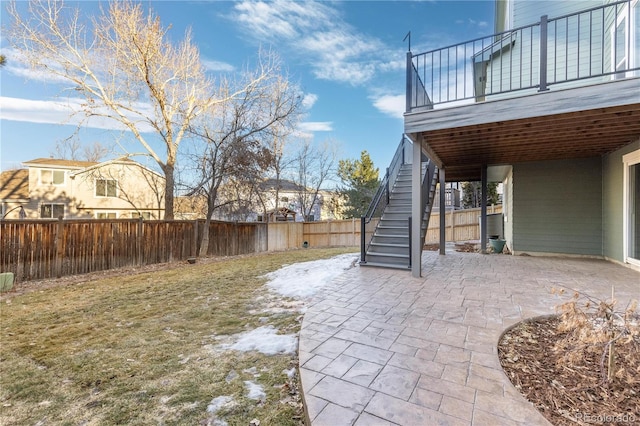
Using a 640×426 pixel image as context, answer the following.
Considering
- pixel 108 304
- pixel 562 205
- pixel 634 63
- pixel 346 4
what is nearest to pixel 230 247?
pixel 108 304

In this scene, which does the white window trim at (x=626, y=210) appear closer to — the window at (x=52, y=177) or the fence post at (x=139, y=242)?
the fence post at (x=139, y=242)

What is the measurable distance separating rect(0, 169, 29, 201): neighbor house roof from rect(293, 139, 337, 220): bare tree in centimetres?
1595

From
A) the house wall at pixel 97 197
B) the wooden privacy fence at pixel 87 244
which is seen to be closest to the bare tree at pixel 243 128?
the wooden privacy fence at pixel 87 244

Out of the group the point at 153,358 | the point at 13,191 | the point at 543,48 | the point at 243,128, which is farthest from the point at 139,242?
the point at 13,191

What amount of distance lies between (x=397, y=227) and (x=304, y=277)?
2.61 meters

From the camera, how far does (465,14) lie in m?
10.4

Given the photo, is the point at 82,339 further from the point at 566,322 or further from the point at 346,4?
the point at 346,4

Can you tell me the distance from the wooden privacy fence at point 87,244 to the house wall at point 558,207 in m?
10.3

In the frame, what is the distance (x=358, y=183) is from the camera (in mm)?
21469

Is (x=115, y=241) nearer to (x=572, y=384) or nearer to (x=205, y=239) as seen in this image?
(x=205, y=239)

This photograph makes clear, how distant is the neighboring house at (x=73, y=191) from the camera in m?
16.3

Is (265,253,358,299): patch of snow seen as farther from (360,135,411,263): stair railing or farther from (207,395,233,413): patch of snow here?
(207,395,233,413): patch of snow

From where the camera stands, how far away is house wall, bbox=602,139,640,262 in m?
Answer: 6.16

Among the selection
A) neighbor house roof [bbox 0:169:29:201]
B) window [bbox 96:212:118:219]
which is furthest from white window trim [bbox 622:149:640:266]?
neighbor house roof [bbox 0:169:29:201]
